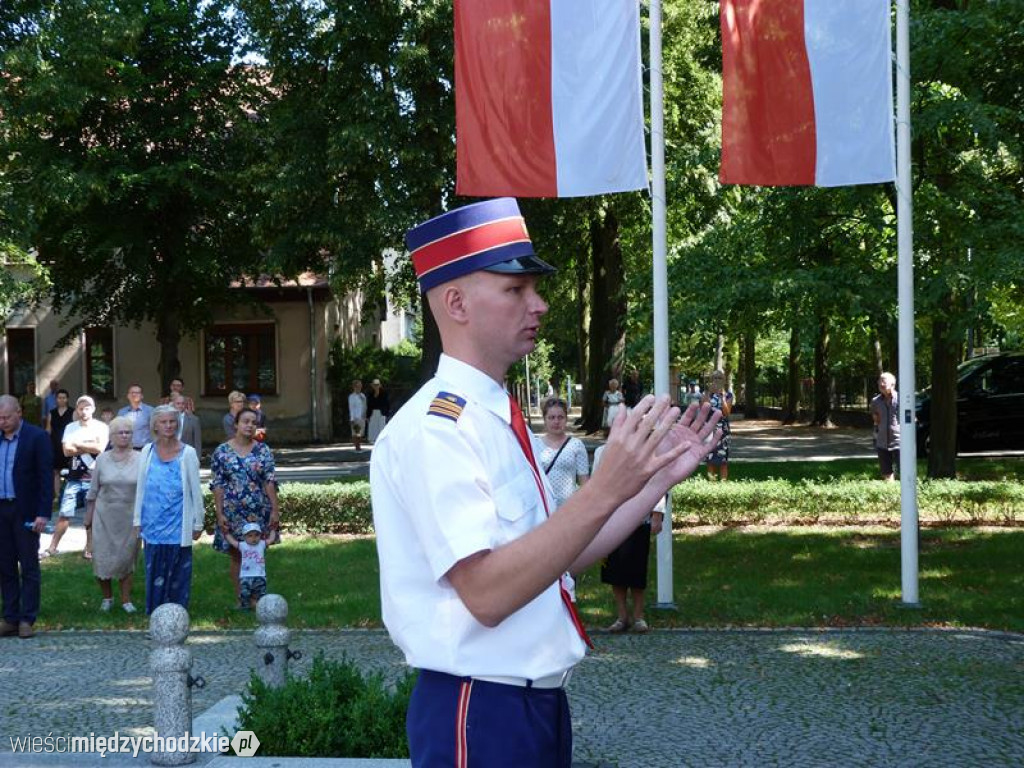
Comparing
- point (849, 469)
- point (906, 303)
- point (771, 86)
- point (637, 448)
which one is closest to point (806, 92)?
point (771, 86)

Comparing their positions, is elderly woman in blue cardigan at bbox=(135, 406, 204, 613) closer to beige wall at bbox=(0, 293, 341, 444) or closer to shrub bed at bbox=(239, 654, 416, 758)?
shrub bed at bbox=(239, 654, 416, 758)

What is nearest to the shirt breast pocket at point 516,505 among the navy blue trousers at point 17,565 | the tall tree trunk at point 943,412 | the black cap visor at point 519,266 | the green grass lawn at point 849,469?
the black cap visor at point 519,266

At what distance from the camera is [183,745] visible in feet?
19.1

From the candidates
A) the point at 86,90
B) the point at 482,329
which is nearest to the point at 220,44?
the point at 86,90

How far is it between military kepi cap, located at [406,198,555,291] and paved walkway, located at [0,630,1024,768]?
13.0 ft

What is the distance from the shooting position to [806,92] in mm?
10273

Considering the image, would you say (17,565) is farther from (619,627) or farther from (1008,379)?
(1008,379)

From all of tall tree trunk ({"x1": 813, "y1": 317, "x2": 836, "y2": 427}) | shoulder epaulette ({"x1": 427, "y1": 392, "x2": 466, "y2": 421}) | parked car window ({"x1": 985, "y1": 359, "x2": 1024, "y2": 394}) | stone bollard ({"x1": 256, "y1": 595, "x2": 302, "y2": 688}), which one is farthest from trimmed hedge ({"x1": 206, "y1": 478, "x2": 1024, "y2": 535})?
Result: tall tree trunk ({"x1": 813, "y1": 317, "x2": 836, "y2": 427})

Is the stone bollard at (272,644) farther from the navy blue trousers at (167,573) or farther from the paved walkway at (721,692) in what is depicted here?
the navy blue trousers at (167,573)

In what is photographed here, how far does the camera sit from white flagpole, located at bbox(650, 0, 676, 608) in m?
10.7

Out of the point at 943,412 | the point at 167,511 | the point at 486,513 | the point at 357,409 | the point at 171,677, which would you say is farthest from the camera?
the point at 357,409

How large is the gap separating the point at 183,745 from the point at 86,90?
21246mm

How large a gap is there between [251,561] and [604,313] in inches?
963

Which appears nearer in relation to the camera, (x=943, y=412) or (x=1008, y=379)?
(x=943, y=412)
